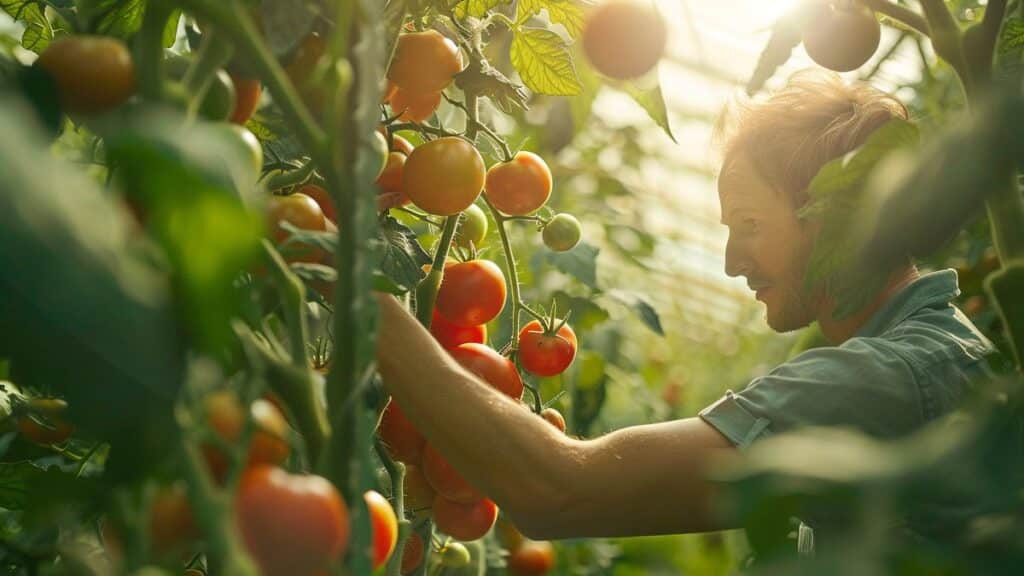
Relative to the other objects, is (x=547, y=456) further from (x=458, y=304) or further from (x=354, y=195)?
(x=354, y=195)

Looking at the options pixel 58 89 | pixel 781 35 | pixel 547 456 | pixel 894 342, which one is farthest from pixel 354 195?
pixel 894 342

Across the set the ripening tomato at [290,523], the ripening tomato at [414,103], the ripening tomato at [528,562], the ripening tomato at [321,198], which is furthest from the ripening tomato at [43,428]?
the ripening tomato at [528,562]

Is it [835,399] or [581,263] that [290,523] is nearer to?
[835,399]

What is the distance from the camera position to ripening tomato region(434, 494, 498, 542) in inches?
37.8

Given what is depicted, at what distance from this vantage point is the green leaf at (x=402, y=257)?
79cm

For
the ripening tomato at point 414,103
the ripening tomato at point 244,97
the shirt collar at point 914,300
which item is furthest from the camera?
the shirt collar at point 914,300

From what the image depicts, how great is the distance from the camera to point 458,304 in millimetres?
932

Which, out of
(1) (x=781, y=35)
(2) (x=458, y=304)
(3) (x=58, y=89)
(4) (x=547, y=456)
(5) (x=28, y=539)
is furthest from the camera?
(4) (x=547, y=456)

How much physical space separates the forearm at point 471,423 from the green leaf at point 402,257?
0.06 m

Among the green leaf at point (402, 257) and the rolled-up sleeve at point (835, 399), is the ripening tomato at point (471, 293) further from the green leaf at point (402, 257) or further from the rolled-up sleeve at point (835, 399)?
the rolled-up sleeve at point (835, 399)

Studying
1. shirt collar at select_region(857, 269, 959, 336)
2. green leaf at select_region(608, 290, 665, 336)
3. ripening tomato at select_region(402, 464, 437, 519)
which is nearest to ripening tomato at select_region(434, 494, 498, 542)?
ripening tomato at select_region(402, 464, 437, 519)

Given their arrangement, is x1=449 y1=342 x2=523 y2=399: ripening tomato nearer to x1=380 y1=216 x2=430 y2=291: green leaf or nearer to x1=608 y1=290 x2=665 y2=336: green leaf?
x1=380 y1=216 x2=430 y2=291: green leaf

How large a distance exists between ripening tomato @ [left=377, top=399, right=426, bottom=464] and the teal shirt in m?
0.34

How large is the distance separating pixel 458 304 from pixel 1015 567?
652 mm
